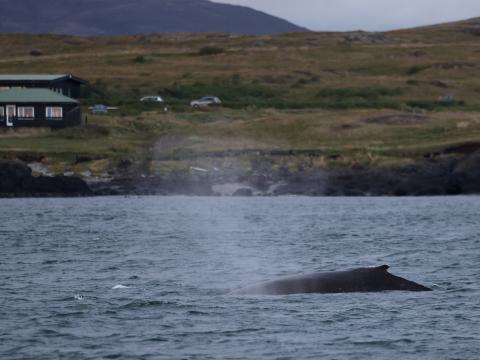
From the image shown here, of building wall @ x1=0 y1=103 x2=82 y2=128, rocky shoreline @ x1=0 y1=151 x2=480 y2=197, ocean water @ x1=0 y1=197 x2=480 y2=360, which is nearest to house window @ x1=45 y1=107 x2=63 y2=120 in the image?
building wall @ x1=0 y1=103 x2=82 y2=128

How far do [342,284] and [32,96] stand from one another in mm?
86660

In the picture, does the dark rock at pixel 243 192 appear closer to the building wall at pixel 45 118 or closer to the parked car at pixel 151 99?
the building wall at pixel 45 118

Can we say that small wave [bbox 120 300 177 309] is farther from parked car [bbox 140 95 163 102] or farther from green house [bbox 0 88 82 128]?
parked car [bbox 140 95 163 102]

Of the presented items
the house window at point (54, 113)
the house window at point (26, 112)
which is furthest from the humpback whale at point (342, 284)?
the house window at point (26, 112)

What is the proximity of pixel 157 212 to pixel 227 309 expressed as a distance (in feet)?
146

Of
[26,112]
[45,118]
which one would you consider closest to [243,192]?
[45,118]

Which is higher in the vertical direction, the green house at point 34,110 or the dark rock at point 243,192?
the green house at point 34,110

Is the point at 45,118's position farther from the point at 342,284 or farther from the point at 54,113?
the point at 342,284

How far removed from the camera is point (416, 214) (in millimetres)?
71750

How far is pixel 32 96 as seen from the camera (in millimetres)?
115062

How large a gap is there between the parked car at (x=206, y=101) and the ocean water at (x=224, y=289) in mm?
58451

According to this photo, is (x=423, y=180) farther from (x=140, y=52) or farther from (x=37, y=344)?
(x=140, y=52)

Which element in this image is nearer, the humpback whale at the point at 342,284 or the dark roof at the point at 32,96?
the humpback whale at the point at 342,284

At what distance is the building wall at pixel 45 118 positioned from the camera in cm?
11081
